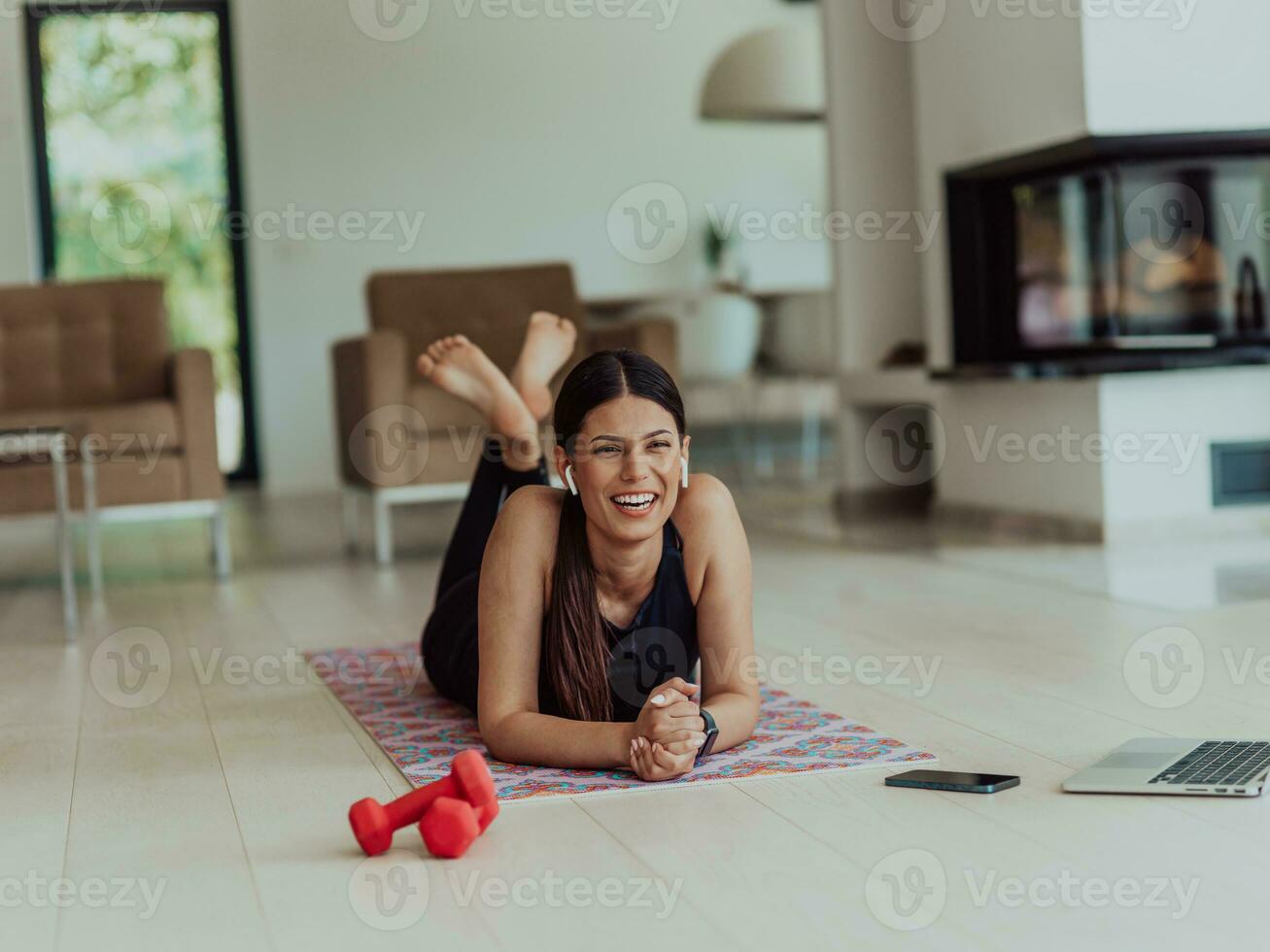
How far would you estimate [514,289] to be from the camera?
5254 millimetres

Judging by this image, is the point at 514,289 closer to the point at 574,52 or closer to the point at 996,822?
the point at 574,52

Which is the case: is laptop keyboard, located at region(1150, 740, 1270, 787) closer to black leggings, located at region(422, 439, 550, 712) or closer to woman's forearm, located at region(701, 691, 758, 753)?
woman's forearm, located at region(701, 691, 758, 753)

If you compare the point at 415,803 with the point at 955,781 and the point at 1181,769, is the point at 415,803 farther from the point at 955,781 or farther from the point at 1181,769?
the point at 1181,769

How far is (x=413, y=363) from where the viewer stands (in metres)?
5.22

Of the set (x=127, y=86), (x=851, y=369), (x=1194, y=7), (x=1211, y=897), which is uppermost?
(x=127, y=86)

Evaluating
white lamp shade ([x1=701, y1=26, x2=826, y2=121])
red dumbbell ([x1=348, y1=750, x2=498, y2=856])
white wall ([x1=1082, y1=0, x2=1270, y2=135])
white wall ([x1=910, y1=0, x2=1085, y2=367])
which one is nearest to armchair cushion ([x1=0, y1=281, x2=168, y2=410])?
white lamp shade ([x1=701, y1=26, x2=826, y2=121])

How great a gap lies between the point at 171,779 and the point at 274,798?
0.22m

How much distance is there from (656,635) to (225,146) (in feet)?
20.7

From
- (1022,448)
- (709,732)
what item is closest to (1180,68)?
(1022,448)

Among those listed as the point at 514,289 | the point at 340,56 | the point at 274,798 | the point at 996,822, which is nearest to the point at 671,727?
the point at 996,822

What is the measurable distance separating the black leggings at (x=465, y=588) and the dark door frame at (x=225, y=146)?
5451mm

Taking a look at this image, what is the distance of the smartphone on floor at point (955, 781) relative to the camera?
6.04 feet

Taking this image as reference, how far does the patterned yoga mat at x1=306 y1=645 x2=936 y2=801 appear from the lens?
1969 mm

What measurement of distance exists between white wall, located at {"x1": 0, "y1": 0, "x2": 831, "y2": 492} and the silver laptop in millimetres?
6173
